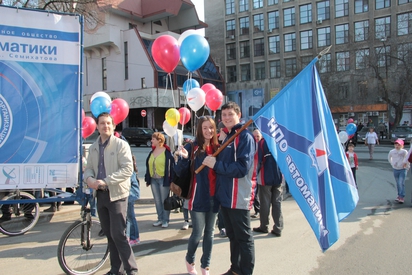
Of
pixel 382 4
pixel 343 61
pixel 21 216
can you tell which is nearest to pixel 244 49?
pixel 343 61

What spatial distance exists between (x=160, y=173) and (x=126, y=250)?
92.7 inches

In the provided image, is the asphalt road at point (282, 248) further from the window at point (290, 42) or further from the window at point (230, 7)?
the window at point (230, 7)

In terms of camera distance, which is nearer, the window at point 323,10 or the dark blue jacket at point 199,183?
the dark blue jacket at point 199,183

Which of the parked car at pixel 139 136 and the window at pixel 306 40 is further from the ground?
→ the window at pixel 306 40

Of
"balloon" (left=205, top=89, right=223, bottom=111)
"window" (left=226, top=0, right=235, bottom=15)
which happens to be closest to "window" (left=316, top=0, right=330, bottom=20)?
"window" (left=226, top=0, right=235, bottom=15)

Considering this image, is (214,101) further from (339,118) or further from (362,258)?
(339,118)

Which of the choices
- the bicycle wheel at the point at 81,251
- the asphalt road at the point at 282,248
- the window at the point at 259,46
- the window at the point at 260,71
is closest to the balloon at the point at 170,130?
the asphalt road at the point at 282,248

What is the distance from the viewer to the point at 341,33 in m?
44.6

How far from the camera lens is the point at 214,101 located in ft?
29.2

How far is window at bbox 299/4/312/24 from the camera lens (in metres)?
46.5

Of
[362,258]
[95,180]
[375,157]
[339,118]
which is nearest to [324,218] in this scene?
[362,258]

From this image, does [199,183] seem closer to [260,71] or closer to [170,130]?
[170,130]

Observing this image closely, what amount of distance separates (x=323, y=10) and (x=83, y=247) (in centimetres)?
4936

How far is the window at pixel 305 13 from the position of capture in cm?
4650
